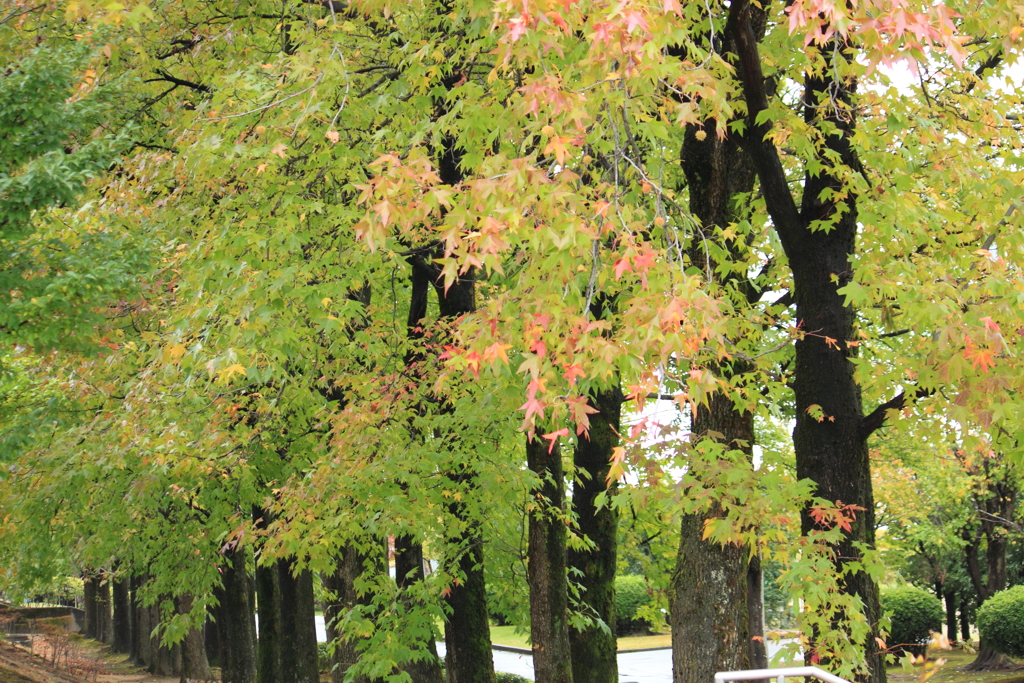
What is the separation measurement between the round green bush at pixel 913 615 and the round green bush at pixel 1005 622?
326 centimetres

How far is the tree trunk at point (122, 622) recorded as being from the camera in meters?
37.2

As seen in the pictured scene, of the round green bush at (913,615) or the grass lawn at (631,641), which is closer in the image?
the round green bush at (913,615)

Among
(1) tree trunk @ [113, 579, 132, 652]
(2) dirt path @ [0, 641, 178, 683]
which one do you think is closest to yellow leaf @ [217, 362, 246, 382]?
(2) dirt path @ [0, 641, 178, 683]

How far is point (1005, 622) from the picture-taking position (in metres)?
23.9

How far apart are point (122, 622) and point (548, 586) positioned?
32.9 metres

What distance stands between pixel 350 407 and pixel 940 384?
273 inches

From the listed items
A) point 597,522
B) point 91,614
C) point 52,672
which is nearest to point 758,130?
point 597,522

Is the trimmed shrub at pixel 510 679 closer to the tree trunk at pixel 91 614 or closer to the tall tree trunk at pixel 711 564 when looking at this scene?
the tall tree trunk at pixel 711 564

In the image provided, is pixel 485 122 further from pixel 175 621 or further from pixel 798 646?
pixel 175 621

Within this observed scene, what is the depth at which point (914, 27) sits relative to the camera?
4.46 m

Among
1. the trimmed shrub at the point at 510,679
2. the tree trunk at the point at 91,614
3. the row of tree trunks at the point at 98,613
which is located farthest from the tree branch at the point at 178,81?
the tree trunk at the point at 91,614

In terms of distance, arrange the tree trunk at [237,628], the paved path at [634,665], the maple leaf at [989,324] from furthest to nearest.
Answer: the paved path at [634,665] → the tree trunk at [237,628] → the maple leaf at [989,324]

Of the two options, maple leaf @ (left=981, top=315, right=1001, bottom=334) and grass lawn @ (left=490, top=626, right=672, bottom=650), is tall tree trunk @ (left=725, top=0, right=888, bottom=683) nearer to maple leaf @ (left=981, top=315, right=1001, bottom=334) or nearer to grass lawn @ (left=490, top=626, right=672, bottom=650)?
maple leaf @ (left=981, top=315, right=1001, bottom=334)

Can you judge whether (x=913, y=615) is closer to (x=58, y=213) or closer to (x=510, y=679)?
(x=510, y=679)
